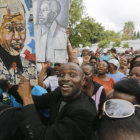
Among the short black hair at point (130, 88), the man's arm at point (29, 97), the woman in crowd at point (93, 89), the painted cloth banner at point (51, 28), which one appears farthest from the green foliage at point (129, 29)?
the short black hair at point (130, 88)

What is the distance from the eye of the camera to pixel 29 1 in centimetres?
133

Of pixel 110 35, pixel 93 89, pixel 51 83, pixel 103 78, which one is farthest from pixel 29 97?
pixel 110 35

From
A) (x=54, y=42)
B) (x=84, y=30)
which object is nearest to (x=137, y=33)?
(x=84, y=30)

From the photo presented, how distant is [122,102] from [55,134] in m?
0.51

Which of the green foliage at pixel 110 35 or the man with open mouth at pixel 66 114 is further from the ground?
the green foliage at pixel 110 35

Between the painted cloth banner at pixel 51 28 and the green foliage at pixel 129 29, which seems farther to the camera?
the green foliage at pixel 129 29

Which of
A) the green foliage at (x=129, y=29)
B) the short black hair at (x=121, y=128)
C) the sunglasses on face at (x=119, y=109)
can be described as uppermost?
the green foliage at (x=129, y=29)

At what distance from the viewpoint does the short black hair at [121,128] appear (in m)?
0.74

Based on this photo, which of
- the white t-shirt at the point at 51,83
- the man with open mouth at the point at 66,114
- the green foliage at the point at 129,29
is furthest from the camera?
the green foliage at the point at 129,29

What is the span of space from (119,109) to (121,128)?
12 centimetres

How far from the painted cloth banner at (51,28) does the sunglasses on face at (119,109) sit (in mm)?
1571

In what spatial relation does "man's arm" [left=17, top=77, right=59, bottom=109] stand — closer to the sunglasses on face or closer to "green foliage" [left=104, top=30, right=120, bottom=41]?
the sunglasses on face

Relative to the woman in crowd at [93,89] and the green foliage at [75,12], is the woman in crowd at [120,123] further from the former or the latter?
the green foliage at [75,12]

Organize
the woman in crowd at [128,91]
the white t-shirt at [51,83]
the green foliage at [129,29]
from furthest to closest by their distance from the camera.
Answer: the green foliage at [129,29], the white t-shirt at [51,83], the woman in crowd at [128,91]
